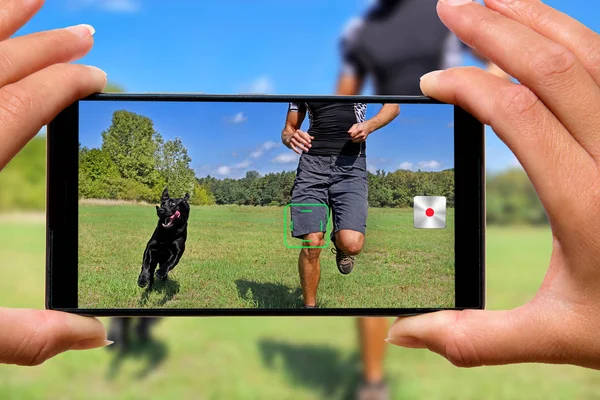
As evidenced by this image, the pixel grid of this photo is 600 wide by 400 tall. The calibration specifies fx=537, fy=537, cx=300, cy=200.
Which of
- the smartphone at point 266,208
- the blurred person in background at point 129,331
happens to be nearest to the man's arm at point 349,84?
the smartphone at point 266,208

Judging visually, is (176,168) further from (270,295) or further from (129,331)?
(129,331)

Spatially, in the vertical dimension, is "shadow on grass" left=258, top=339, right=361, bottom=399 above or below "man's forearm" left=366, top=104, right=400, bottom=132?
below

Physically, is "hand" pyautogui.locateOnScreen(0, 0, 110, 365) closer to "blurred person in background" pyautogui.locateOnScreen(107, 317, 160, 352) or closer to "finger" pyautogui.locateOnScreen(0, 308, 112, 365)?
"finger" pyautogui.locateOnScreen(0, 308, 112, 365)

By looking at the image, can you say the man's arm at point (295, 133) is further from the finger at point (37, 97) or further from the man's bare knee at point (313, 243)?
the finger at point (37, 97)

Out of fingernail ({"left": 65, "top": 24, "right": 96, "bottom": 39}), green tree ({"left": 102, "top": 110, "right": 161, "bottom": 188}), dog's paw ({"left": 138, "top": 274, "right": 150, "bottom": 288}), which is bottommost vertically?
dog's paw ({"left": 138, "top": 274, "right": 150, "bottom": 288})

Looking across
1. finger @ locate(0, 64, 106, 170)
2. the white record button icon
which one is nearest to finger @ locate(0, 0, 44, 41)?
finger @ locate(0, 64, 106, 170)

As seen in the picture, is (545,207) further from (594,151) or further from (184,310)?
(184,310)

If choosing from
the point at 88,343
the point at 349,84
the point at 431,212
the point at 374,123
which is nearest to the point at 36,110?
the point at 88,343

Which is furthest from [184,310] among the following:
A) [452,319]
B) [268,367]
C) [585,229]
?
[268,367]
